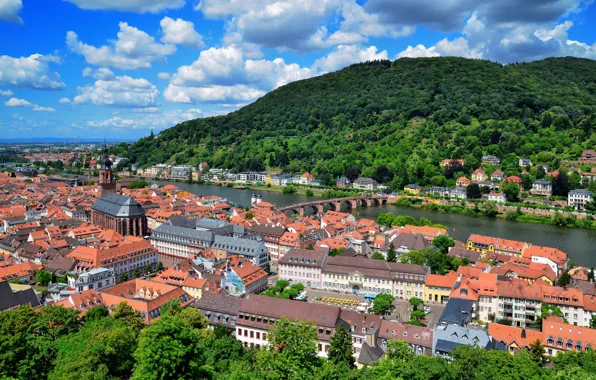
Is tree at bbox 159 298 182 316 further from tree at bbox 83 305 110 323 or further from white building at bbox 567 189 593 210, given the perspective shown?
white building at bbox 567 189 593 210

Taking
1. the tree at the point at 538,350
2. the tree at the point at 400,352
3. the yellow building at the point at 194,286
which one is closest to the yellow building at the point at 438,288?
the tree at the point at 538,350

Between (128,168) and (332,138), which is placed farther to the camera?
(128,168)

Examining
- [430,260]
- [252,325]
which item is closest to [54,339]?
[252,325]

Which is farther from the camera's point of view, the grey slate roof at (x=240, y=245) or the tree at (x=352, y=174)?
the tree at (x=352, y=174)

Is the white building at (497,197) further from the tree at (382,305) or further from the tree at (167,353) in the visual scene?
the tree at (167,353)

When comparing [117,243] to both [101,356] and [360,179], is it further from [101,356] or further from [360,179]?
[360,179]

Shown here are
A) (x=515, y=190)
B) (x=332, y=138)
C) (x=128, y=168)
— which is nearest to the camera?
(x=515, y=190)
